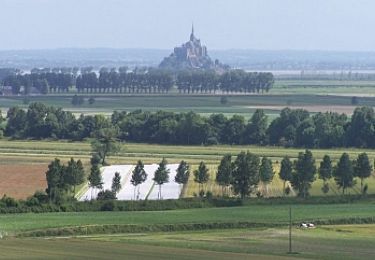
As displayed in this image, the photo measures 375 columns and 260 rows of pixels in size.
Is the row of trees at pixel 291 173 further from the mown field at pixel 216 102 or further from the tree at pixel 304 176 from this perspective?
the mown field at pixel 216 102

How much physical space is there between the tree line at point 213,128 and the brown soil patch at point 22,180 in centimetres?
1483

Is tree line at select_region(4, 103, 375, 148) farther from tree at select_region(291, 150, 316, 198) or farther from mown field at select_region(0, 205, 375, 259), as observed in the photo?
mown field at select_region(0, 205, 375, 259)

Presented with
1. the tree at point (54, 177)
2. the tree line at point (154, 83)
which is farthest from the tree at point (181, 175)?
the tree line at point (154, 83)

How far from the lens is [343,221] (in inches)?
1594

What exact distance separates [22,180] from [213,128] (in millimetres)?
24369

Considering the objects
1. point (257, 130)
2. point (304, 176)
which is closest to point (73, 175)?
point (304, 176)

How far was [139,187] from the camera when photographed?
52.0 meters

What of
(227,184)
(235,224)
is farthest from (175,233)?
(227,184)

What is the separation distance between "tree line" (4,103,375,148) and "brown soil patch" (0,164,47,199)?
1483 centimetres

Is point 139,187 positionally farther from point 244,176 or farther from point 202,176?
point 244,176

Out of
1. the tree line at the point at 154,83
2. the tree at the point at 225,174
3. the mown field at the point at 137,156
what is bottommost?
the tree line at the point at 154,83

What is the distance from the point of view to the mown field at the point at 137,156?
51.3m

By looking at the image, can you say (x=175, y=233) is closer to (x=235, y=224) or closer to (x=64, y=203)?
(x=235, y=224)

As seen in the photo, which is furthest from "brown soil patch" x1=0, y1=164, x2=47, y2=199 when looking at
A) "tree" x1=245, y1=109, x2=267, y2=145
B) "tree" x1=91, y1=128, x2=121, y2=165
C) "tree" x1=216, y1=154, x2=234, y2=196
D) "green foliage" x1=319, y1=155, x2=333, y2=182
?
"tree" x1=245, y1=109, x2=267, y2=145
